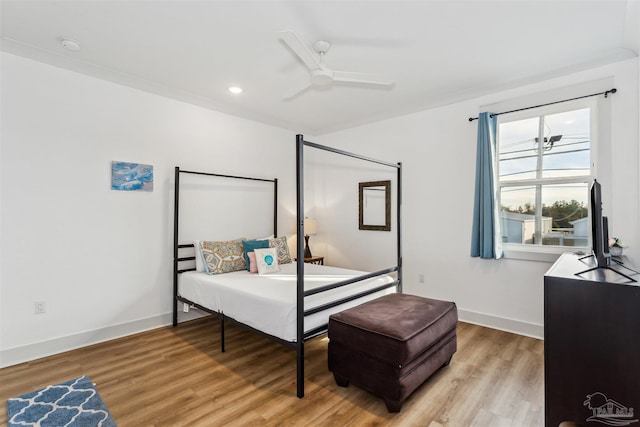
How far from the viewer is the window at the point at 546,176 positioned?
2.99 metres

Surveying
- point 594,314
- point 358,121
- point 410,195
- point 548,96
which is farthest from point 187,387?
point 548,96

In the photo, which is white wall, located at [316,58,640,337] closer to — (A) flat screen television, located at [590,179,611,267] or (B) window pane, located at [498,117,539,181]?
(B) window pane, located at [498,117,539,181]

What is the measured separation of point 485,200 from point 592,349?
195 cm

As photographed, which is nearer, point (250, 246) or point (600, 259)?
point (600, 259)

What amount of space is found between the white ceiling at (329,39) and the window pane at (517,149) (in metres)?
0.46

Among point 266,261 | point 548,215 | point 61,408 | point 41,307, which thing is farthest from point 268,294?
point 548,215

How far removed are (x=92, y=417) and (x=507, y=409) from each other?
266cm

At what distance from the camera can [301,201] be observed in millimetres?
2168

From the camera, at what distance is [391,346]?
6.35ft

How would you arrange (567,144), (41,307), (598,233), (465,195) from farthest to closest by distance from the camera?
(465,195), (567,144), (41,307), (598,233)

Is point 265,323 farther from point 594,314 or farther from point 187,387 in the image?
point 594,314

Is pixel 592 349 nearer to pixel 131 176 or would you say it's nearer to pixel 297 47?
pixel 297 47

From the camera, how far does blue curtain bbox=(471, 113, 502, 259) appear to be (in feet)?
10.7

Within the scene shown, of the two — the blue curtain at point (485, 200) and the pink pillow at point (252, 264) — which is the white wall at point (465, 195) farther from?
the pink pillow at point (252, 264)
